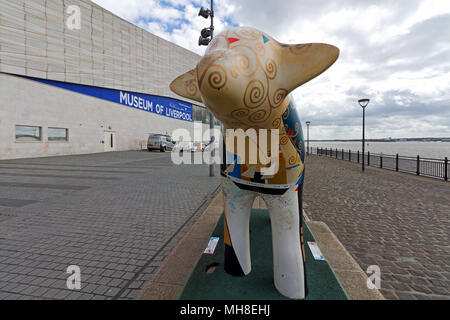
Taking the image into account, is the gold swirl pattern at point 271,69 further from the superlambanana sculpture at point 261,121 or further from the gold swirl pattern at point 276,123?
the gold swirl pattern at point 276,123

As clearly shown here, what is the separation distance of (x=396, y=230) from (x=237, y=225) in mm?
3683

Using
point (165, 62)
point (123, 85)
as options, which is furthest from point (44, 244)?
point (165, 62)

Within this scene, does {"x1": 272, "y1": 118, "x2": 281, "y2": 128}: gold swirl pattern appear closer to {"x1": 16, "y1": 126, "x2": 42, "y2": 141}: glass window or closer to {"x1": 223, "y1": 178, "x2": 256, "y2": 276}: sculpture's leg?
{"x1": 223, "y1": 178, "x2": 256, "y2": 276}: sculpture's leg

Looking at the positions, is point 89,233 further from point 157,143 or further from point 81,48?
point 157,143

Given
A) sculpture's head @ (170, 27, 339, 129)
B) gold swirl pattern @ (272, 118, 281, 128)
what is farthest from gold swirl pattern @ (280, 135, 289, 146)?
sculpture's head @ (170, 27, 339, 129)

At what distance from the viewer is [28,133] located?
14758mm

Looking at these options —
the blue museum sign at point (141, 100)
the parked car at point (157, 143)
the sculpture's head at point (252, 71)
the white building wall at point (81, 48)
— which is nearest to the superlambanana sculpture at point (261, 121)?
the sculpture's head at point (252, 71)

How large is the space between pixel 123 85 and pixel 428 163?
2399 centimetres

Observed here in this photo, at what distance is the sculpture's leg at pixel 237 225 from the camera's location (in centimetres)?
208

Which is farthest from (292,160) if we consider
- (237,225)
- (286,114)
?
(237,225)

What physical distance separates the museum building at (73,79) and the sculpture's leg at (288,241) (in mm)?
17793

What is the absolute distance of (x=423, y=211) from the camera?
5270mm

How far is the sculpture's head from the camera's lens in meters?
1.23

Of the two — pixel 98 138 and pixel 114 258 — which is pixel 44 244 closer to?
pixel 114 258
